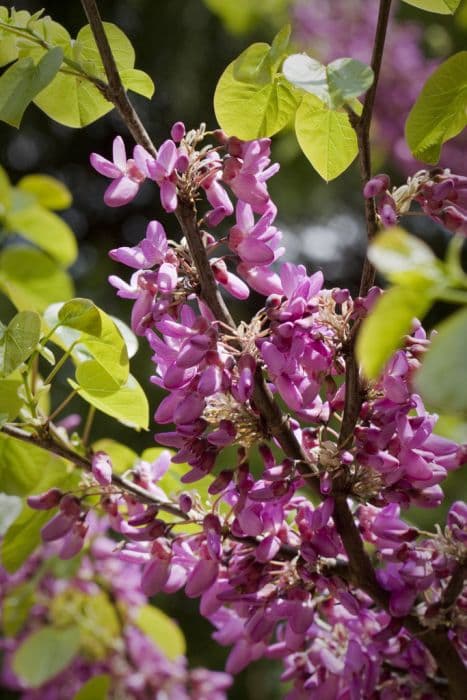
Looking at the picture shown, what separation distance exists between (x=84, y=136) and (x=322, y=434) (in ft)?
6.58

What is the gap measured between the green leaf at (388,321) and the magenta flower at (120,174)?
8.7 inches

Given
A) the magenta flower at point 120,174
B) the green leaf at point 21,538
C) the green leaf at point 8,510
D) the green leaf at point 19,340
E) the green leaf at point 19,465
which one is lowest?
the green leaf at point 8,510

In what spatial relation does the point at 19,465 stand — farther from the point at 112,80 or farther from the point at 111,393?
the point at 112,80

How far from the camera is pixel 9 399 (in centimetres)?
50

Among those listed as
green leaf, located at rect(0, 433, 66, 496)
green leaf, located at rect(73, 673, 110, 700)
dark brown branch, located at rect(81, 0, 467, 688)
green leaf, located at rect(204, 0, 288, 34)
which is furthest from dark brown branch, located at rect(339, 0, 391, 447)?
green leaf, located at rect(204, 0, 288, 34)

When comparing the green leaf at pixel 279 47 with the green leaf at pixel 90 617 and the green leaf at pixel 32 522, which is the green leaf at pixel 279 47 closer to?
the green leaf at pixel 32 522

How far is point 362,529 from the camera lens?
0.53 m

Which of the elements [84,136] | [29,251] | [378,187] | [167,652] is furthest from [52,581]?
[84,136]

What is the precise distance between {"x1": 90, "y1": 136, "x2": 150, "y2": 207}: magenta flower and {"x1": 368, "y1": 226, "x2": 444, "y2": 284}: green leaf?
0.21 meters

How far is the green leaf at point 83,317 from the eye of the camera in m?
0.52

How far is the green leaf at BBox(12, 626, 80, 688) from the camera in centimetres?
87

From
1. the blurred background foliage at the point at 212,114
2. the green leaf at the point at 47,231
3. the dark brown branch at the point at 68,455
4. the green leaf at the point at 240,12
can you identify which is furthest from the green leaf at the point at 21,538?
the green leaf at the point at 240,12

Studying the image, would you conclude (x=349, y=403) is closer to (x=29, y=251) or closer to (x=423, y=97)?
(x=423, y=97)

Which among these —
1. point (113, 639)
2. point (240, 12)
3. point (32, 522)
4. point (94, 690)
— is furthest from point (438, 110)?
point (240, 12)
